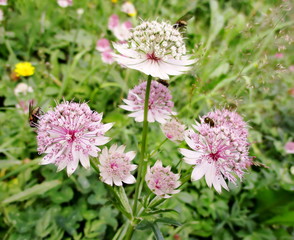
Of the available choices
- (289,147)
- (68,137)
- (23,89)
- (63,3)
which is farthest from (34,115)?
(289,147)

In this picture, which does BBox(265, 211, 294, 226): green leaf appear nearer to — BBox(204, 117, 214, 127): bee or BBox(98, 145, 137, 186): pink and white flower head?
BBox(204, 117, 214, 127): bee

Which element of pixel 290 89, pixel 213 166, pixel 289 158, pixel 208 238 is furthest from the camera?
pixel 290 89

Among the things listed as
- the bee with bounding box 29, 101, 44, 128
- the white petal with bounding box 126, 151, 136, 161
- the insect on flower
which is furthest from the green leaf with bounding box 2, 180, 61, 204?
the insect on flower

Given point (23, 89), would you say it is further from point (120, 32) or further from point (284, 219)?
point (284, 219)

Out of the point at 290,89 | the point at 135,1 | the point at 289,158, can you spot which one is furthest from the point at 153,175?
the point at 135,1

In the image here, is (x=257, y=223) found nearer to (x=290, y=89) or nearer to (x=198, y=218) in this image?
(x=198, y=218)

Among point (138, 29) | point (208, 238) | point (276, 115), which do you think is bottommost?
point (208, 238)
